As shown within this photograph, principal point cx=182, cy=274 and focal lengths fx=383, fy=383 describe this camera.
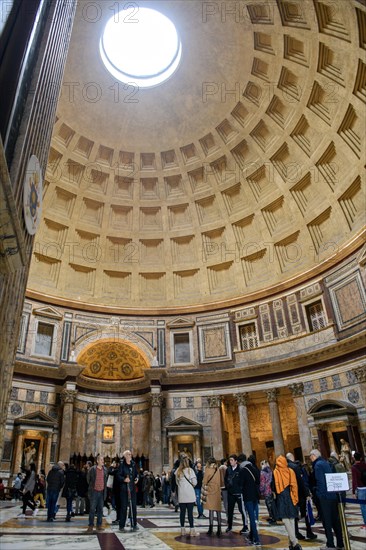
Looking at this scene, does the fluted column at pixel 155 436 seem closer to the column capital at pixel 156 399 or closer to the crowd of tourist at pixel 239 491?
the column capital at pixel 156 399

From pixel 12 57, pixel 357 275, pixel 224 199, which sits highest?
pixel 224 199

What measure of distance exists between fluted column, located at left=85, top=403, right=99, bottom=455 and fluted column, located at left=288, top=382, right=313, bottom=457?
468 inches

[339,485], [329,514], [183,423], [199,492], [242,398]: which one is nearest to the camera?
[339,485]

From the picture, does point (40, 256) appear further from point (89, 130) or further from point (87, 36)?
point (87, 36)

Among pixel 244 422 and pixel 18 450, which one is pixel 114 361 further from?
pixel 244 422

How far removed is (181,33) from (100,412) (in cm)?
2358

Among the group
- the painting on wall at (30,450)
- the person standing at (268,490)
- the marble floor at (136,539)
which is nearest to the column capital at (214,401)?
the painting on wall at (30,450)

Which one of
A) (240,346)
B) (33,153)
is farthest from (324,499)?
(240,346)

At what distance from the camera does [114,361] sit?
84.7 ft

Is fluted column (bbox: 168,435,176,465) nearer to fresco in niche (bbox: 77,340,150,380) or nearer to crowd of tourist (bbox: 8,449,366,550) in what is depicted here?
fresco in niche (bbox: 77,340,150,380)

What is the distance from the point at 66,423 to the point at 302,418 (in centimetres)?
1268

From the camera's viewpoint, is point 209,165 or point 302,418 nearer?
point 302,418

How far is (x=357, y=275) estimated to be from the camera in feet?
65.4

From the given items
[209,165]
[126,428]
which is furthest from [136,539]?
[209,165]
